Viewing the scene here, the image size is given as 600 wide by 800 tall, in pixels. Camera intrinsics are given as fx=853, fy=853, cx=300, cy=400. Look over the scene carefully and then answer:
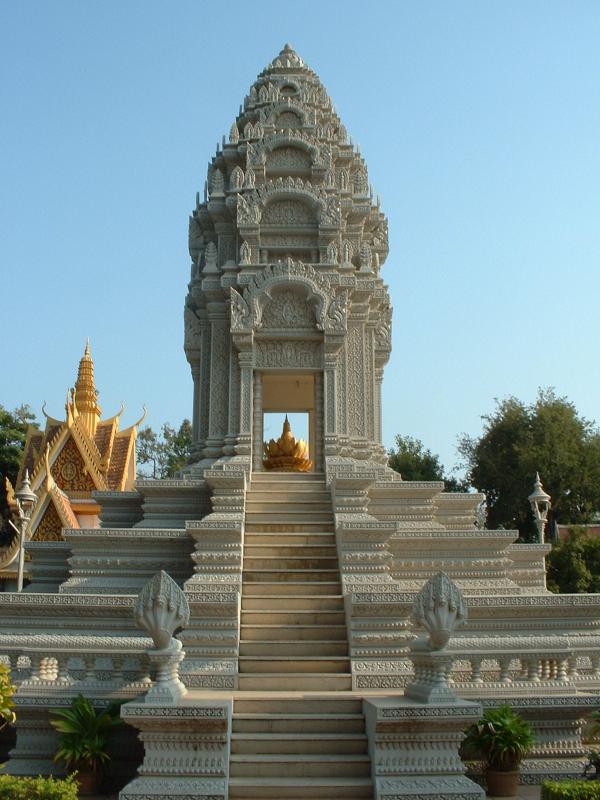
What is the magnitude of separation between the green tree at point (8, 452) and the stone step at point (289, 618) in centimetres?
2901

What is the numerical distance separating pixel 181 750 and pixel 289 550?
4340 millimetres

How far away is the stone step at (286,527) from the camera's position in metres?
12.0

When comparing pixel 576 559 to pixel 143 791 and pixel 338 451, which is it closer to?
pixel 338 451

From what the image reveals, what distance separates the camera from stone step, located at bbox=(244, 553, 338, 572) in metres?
11.2

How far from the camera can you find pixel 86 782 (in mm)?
8000

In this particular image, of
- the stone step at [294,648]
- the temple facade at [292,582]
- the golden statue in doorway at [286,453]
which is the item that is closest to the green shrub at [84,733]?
the temple facade at [292,582]

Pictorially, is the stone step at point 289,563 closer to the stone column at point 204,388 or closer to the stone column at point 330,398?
the stone column at point 330,398

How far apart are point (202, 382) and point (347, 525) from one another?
5.39 m

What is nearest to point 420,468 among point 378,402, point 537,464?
point 537,464

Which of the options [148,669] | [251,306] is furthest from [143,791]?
[251,306]

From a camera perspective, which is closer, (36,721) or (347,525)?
(36,721)

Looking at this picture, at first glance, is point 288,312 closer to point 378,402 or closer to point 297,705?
point 378,402

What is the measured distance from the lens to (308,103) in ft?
55.8

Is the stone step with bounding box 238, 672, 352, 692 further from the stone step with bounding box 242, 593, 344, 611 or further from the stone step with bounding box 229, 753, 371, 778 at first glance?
the stone step with bounding box 229, 753, 371, 778
